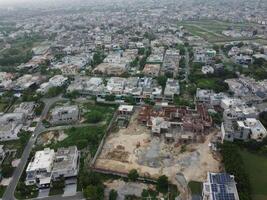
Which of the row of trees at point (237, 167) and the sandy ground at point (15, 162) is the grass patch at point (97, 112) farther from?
the row of trees at point (237, 167)

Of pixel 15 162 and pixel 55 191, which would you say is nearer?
pixel 55 191

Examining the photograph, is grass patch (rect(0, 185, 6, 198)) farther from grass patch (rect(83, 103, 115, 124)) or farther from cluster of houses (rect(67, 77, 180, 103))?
cluster of houses (rect(67, 77, 180, 103))

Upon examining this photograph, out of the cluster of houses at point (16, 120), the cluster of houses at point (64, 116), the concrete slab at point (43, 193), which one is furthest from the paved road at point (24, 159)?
the concrete slab at point (43, 193)

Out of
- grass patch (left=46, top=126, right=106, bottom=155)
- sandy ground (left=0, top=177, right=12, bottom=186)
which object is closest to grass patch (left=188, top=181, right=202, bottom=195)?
grass patch (left=46, top=126, right=106, bottom=155)

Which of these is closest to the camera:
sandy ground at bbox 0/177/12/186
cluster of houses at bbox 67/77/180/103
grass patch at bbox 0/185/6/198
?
grass patch at bbox 0/185/6/198

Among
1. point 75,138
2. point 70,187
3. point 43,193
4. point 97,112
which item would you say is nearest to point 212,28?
point 97,112

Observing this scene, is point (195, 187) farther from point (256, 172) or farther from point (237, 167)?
point (256, 172)

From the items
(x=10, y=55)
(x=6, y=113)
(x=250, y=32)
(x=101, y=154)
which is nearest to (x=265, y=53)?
(x=250, y=32)
